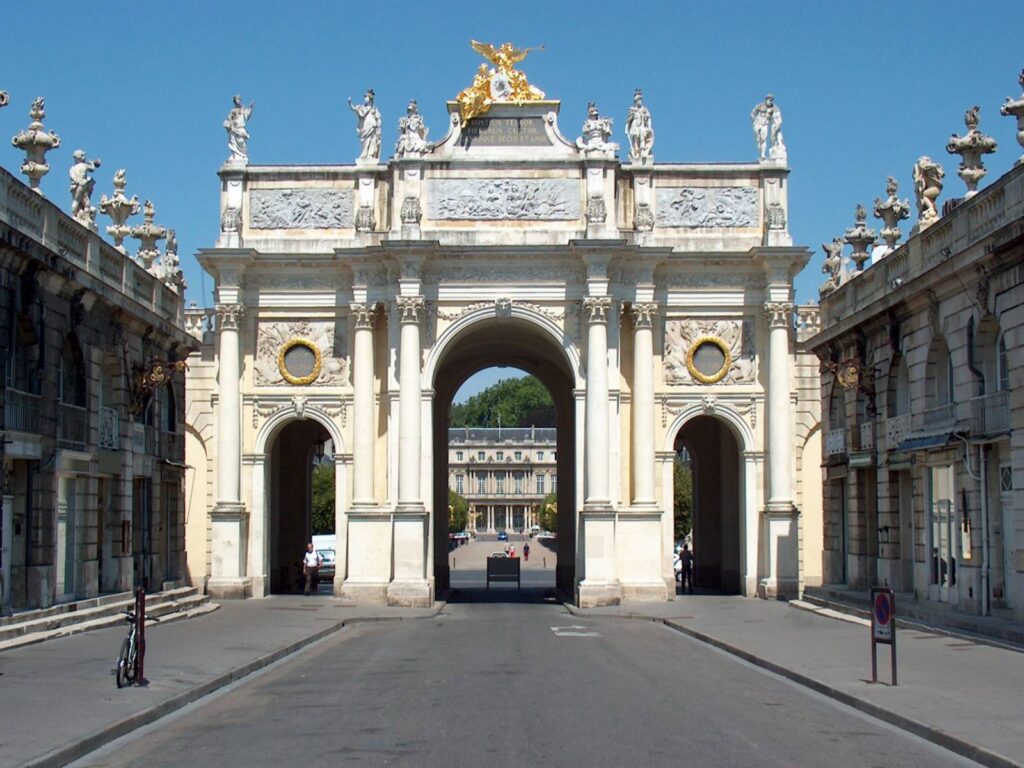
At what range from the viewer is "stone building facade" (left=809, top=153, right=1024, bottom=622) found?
24078 mm

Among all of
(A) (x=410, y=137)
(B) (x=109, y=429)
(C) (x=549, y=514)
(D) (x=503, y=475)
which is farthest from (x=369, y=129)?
(D) (x=503, y=475)

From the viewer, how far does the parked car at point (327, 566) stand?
5516 centimetres

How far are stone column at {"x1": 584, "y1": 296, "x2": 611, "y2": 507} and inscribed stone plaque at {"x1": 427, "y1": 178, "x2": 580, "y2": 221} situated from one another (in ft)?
10.0

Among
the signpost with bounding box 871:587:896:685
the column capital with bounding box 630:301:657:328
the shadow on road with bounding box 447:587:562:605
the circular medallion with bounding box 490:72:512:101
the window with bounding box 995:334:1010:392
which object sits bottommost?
the shadow on road with bounding box 447:587:562:605

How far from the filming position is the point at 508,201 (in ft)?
132

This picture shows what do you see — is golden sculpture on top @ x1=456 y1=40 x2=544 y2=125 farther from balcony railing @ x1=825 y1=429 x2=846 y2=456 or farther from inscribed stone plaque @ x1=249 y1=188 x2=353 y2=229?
balcony railing @ x1=825 y1=429 x2=846 y2=456

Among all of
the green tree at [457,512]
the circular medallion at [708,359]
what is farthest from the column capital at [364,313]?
the green tree at [457,512]

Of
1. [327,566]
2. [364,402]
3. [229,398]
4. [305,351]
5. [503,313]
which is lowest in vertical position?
[327,566]

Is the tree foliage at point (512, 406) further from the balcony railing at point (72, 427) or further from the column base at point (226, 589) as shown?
the balcony railing at point (72, 427)

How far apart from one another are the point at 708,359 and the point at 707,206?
435 centimetres

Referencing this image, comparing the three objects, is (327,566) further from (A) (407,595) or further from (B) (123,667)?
(B) (123,667)

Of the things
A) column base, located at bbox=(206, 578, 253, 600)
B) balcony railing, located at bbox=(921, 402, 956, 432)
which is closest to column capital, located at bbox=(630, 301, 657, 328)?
balcony railing, located at bbox=(921, 402, 956, 432)

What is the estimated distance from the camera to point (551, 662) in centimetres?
2181

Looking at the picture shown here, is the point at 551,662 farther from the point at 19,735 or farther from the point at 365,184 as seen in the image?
the point at 365,184
